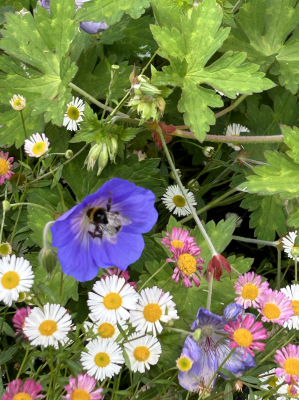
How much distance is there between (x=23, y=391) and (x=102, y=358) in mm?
179

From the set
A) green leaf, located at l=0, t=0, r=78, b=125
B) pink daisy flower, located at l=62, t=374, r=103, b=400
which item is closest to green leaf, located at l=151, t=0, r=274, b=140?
green leaf, located at l=0, t=0, r=78, b=125

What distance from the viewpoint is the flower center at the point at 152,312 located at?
3.24ft

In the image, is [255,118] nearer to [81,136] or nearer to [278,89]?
[278,89]

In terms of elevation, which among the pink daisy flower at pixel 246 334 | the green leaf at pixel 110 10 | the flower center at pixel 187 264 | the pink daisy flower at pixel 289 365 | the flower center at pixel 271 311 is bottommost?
the pink daisy flower at pixel 289 365

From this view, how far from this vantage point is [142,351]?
98 cm

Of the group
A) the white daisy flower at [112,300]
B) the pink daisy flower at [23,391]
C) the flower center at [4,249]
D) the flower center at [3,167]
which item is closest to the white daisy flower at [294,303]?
the white daisy flower at [112,300]

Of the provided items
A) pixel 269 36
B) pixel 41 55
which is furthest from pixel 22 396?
pixel 269 36

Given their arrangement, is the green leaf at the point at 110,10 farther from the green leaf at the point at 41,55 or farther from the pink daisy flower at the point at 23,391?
the pink daisy flower at the point at 23,391

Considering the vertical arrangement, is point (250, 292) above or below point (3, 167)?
below

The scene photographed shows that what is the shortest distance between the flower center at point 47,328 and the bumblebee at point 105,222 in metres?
0.22

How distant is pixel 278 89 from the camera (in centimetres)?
185

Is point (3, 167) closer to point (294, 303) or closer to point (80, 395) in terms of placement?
point (80, 395)

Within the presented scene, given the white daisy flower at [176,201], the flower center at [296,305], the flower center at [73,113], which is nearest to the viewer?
the flower center at [296,305]

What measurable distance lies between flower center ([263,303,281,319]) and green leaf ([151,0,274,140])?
0.50 m
